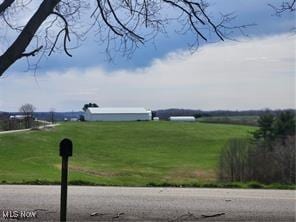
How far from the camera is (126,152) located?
244ft

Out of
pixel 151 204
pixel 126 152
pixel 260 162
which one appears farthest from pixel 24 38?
pixel 126 152

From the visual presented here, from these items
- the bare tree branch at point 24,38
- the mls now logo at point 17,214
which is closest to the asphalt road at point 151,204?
the mls now logo at point 17,214

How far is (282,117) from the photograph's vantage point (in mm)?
65688

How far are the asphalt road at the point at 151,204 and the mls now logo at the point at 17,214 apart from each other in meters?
0.02

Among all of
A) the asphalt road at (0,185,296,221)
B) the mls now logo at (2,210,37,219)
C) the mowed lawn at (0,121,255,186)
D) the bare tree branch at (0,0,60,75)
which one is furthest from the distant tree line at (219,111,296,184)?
the bare tree branch at (0,0,60,75)

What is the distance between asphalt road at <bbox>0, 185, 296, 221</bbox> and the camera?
9.31 meters

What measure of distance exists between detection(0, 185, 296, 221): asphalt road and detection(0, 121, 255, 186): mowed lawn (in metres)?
22.3

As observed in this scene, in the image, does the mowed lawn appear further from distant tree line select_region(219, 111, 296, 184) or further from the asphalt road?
the asphalt road

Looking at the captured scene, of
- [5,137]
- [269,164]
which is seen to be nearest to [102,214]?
[269,164]

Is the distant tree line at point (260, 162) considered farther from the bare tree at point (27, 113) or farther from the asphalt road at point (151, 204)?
the bare tree at point (27, 113)

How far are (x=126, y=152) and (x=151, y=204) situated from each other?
210ft

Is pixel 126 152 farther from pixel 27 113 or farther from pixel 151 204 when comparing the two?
pixel 151 204

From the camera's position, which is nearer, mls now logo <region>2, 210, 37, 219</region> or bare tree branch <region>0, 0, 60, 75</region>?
bare tree branch <region>0, 0, 60, 75</region>

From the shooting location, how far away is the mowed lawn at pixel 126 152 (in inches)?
1730
